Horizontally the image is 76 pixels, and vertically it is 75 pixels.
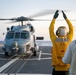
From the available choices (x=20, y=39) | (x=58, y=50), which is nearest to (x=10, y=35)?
(x=20, y=39)

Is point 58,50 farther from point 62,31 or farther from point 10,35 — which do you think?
point 10,35

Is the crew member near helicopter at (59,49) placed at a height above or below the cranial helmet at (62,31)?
below

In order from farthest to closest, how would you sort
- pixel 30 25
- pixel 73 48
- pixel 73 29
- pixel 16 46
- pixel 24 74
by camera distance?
pixel 30 25 → pixel 16 46 → pixel 24 74 → pixel 73 29 → pixel 73 48

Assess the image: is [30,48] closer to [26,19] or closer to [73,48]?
[26,19]

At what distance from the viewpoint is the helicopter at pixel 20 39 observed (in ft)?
80.3

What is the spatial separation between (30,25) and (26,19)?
1.18 metres

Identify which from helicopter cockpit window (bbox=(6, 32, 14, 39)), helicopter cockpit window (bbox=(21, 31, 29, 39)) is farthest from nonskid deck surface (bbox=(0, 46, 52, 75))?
helicopter cockpit window (bbox=(6, 32, 14, 39))

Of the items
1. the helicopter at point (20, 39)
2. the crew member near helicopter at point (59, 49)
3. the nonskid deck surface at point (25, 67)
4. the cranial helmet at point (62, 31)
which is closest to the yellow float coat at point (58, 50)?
the crew member near helicopter at point (59, 49)

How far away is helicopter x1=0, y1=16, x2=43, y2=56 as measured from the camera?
2447 centimetres

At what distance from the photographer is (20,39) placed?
2558 centimetres

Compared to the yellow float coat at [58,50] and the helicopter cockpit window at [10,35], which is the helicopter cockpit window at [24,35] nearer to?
the helicopter cockpit window at [10,35]

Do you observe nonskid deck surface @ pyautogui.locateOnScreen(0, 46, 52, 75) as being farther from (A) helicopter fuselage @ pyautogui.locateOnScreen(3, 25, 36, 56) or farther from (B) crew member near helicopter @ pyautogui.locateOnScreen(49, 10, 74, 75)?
(B) crew member near helicopter @ pyautogui.locateOnScreen(49, 10, 74, 75)

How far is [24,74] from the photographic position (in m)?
14.3

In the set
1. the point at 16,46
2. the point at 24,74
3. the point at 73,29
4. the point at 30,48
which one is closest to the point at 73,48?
the point at 73,29
